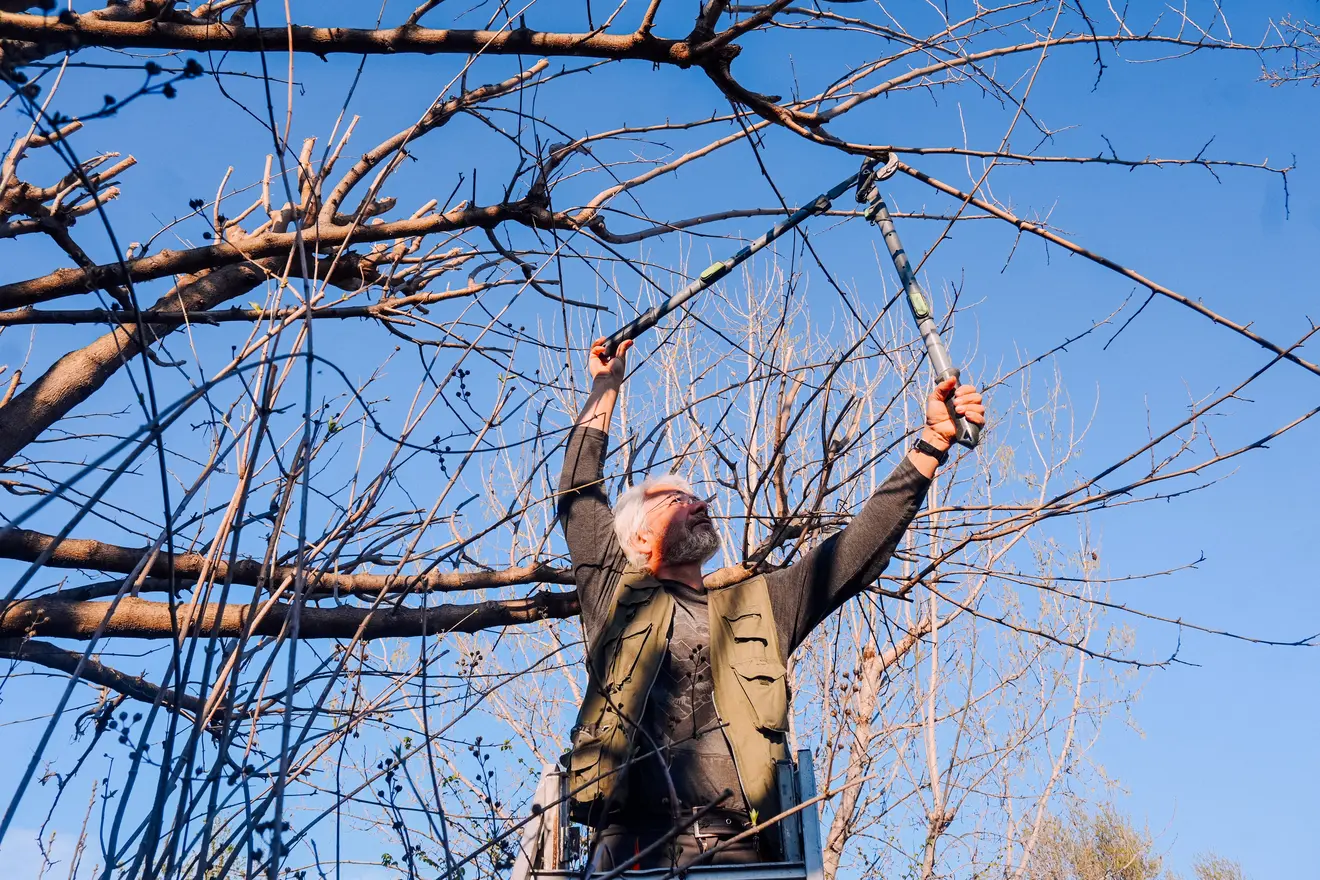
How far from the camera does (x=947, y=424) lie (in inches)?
110

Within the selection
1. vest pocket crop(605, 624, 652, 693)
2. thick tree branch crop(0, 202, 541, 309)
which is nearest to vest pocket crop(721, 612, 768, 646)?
vest pocket crop(605, 624, 652, 693)

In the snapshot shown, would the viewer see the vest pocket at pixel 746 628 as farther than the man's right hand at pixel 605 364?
No

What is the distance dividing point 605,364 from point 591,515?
1.81ft

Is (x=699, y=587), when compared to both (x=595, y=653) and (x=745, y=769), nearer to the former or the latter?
(x=595, y=653)

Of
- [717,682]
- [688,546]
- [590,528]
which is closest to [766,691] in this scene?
[717,682]

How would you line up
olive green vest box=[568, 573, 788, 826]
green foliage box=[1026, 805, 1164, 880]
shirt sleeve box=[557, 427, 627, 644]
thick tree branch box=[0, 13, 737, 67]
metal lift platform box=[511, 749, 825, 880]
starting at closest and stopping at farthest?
metal lift platform box=[511, 749, 825, 880]
thick tree branch box=[0, 13, 737, 67]
olive green vest box=[568, 573, 788, 826]
shirt sleeve box=[557, 427, 627, 644]
green foliage box=[1026, 805, 1164, 880]

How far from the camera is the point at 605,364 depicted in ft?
11.2

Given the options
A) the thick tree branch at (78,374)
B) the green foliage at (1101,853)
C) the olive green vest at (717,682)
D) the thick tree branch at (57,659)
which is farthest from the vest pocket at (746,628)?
the green foliage at (1101,853)

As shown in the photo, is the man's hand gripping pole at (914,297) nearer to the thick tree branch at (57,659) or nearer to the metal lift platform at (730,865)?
the metal lift platform at (730,865)

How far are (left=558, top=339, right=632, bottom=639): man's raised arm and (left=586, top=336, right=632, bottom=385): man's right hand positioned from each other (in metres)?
0.06

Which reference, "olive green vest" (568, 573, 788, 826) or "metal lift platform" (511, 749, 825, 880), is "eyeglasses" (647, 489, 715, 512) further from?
"metal lift platform" (511, 749, 825, 880)

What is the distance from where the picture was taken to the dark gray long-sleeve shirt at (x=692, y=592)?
2.58m

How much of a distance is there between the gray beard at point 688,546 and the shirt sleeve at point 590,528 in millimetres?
146

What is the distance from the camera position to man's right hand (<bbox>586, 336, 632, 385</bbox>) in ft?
11.2
